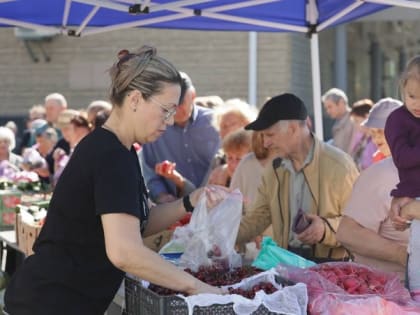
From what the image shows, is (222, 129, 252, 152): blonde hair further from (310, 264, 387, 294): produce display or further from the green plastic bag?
(310, 264, 387, 294): produce display

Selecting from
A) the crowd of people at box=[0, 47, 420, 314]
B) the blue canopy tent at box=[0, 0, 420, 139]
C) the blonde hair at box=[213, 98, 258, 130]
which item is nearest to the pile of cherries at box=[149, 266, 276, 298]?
the crowd of people at box=[0, 47, 420, 314]

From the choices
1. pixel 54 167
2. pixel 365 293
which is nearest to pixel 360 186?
pixel 365 293

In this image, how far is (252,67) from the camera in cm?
1288

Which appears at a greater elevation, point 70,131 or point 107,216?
point 107,216

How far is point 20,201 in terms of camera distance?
6043 mm

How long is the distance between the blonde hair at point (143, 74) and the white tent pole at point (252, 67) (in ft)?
31.5

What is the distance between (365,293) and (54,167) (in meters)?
6.36

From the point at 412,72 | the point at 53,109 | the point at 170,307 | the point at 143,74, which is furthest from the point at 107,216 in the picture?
the point at 53,109

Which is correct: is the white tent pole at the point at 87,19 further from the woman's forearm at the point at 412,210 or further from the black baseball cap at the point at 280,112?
the woman's forearm at the point at 412,210

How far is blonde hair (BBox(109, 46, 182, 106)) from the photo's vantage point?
2.70m

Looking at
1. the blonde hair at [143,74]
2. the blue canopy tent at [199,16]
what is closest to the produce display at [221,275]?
the blonde hair at [143,74]

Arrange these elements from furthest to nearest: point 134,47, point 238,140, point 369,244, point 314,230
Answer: point 134,47 → point 238,140 → point 314,230 → point 369,244

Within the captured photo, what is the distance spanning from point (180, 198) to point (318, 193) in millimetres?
774

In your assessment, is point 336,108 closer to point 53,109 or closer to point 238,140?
point 53,109
